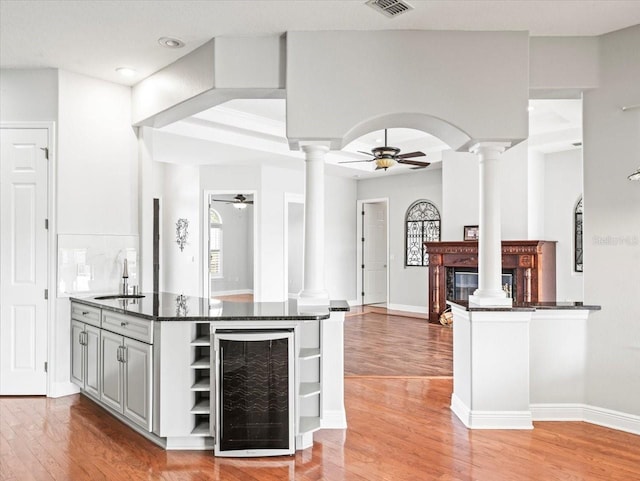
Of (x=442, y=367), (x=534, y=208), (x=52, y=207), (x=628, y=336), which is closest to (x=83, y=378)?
(x=52, y=207)

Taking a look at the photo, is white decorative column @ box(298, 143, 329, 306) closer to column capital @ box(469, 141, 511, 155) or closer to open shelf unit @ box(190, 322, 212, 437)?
open shelf unit @ box(190, 322, 212, 437)

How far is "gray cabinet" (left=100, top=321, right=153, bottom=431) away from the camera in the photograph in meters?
3.13

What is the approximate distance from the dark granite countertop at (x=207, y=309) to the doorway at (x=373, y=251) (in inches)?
258

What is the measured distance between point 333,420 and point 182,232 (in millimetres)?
6342

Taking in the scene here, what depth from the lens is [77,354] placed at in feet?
13.6

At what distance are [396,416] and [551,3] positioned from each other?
10.4 ft

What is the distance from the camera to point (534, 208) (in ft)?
24.1

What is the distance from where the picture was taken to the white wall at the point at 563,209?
7250 millimetres

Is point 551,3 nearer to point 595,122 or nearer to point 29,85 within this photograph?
point 595,122

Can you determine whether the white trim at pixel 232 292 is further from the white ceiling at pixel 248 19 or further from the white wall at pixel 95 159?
the white ceiling at pixel 248 19

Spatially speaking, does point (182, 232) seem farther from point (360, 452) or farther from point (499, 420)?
point (499, 420)

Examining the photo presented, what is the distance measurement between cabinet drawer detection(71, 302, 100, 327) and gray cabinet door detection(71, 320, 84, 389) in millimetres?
62

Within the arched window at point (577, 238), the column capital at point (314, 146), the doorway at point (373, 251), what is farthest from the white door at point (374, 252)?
the column capital at point (314, 146)

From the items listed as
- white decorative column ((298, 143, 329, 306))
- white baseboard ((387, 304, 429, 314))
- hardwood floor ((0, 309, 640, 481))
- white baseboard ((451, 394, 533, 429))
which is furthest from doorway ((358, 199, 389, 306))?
white baseboard ((451, 394, 533, 429))
